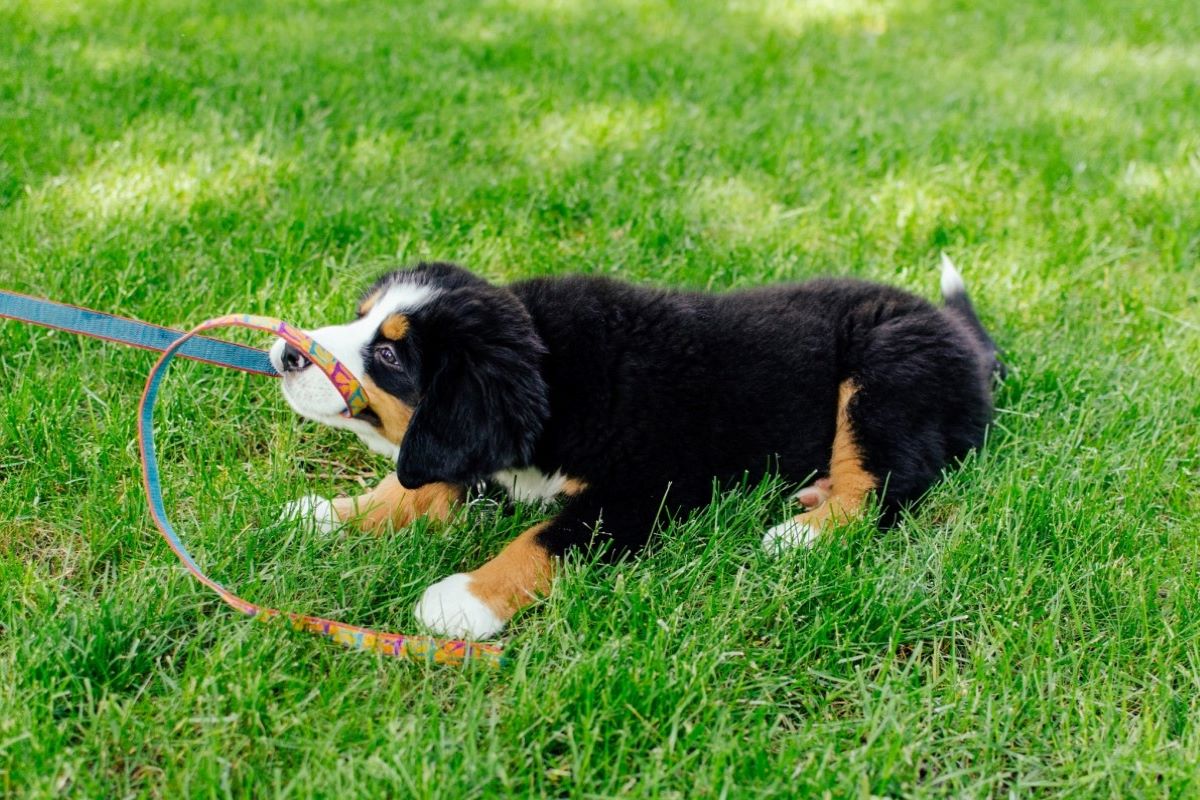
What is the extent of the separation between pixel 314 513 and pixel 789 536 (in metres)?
1.08

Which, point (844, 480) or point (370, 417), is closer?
point (370, 417)

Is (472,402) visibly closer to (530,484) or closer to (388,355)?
(388,355)

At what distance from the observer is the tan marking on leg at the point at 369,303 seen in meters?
2.58

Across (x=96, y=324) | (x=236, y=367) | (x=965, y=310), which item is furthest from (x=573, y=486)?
(x=965, y=310)

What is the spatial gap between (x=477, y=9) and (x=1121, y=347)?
4.37 metres

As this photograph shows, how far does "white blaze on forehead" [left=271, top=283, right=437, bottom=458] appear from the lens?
237 centimetres

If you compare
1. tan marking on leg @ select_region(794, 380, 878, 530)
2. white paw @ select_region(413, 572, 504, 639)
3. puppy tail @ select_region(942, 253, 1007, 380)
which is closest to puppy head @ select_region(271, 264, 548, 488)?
white paw @ select_region(413, 572, 504, 639)

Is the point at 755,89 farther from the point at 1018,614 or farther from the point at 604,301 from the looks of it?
the point at 1018,614

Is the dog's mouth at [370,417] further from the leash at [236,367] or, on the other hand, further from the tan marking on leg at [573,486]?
the tan marking on leg at [573,486]

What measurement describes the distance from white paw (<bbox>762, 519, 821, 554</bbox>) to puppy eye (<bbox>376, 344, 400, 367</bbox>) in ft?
3.02

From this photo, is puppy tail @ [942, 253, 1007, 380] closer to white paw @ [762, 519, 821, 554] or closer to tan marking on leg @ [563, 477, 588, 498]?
white paw @ [762, 519, 821, 554]

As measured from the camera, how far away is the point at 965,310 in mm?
3207

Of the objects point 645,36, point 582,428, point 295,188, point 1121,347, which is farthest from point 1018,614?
point 645,36

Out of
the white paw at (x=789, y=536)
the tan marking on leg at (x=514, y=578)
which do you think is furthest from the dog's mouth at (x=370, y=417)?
the white paw at (x=789, y=536)
